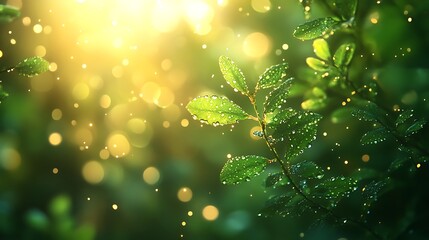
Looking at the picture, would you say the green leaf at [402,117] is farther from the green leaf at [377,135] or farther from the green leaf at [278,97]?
the green leaf at [278,97]

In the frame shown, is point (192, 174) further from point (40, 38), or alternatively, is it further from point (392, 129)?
point (392, 129)

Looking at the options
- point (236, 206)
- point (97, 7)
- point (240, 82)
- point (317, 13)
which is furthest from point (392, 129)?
point (97, 7)

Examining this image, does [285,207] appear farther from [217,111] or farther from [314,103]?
[314,103]

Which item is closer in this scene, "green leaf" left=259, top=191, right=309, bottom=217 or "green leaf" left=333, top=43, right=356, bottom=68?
"green leaf" left=259, top=191, right=309, bottom=217

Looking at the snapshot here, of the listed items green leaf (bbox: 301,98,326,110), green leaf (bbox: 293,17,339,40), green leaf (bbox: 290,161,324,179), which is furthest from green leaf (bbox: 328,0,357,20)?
green leaf (bbox: 301,98,326,110)

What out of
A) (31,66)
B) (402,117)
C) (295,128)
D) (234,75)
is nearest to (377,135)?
(402,117)

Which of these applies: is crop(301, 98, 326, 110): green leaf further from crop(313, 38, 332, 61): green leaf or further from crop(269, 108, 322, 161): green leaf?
crop(269, 108, 322, 161): green leaf
